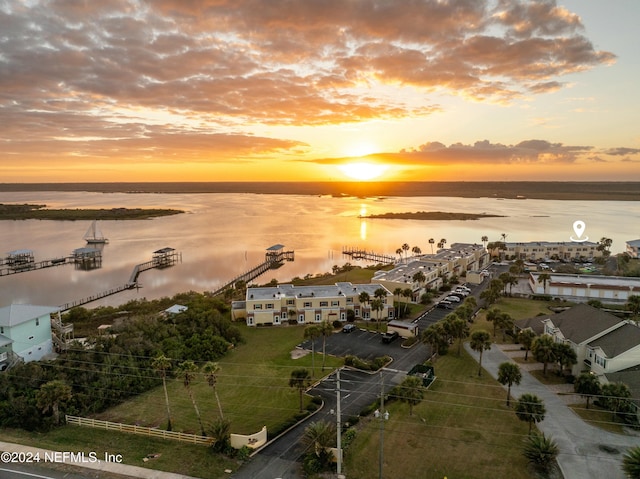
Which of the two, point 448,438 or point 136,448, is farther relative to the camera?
point 448,438


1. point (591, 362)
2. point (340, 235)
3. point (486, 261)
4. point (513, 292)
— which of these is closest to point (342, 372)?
point (591, 362)

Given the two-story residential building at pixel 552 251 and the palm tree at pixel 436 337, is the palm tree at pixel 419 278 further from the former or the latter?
the two-story residential building at pixel 552 251

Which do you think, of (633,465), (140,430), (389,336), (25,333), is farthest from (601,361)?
(25,333)

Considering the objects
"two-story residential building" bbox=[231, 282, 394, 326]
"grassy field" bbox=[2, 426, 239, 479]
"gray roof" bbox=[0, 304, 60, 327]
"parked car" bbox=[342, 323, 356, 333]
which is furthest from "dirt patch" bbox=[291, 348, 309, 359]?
"gray roof" bbox=[0, 304, 60, 327]

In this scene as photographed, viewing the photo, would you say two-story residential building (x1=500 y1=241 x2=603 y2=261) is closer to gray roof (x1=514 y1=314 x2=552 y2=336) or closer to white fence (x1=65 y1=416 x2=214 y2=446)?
gray roof (x1=514 y1=314 x2=552 y2=336)

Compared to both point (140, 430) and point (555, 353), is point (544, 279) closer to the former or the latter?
point (555, 353)

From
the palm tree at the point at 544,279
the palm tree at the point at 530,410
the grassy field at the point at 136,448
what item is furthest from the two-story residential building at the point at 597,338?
the grassy field at the point at 136,448

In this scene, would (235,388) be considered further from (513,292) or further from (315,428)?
(513,292)
